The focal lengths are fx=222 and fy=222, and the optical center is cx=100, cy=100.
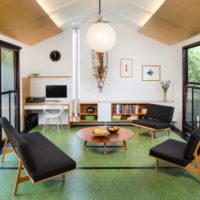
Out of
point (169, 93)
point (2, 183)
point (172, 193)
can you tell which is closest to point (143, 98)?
point (169, 93)

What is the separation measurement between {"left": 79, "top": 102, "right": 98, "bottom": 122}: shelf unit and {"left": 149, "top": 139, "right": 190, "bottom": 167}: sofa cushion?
3057 millimetres

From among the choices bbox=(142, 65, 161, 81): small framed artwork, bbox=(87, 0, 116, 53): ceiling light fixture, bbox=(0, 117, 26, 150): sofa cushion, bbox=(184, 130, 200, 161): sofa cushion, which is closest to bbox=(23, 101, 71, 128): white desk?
bbox=(142, 65, 161, 81): small framed artwork

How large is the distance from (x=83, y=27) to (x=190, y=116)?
12.8ft

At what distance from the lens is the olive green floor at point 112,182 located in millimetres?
2809

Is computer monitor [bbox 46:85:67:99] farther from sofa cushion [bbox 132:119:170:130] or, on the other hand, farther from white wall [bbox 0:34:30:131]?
sofa cushion [bbox 132:119:170:130]

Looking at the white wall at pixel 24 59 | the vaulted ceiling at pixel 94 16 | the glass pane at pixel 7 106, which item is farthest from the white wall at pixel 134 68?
the glass pane at pixel 7 106

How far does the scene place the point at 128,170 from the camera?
3.55 meters

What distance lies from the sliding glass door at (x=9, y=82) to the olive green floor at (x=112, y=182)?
4.12 feet

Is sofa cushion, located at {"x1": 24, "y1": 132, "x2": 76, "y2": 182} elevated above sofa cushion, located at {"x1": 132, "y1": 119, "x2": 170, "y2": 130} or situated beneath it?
situated beneath

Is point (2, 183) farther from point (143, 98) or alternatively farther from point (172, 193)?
point (143, 98)

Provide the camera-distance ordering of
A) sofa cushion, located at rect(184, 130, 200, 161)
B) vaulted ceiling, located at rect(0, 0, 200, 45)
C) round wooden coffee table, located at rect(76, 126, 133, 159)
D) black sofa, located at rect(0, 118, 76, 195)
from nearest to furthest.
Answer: black sofa, located at rect(0, 118, 76, 195) → sofa cushion, located at rect(184, 130, 200, 161) → vaulted ceiling, located at rect(0, 0, 200, 45) → round wooden coffee table, located at rect(76, 126, 133, 159)

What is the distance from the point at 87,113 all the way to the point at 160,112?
211 cm

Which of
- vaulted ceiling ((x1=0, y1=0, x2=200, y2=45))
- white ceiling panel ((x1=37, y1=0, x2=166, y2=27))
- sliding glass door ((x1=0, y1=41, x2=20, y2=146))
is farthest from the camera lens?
sliding glass door ((x1=0, y1=41, x2=20, y2=146))

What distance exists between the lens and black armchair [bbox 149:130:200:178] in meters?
3.05
